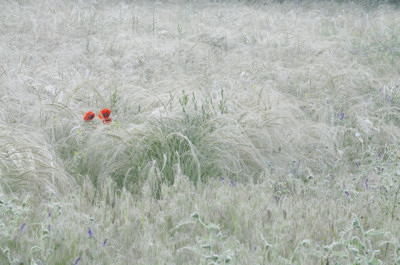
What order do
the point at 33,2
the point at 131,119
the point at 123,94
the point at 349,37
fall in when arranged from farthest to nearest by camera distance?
the point at 33,2 → the point at 349,37 → the point at 123,94 → the point at 131,119

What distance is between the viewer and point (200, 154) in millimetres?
2934

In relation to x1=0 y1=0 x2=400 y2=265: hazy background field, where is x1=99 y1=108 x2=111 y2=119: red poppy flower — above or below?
above

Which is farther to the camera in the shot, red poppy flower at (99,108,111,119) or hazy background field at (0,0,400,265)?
red poppy flower at (99,108,111,119)

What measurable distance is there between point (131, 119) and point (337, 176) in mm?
1750

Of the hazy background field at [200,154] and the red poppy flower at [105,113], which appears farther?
the red poppy flower at [105,113]

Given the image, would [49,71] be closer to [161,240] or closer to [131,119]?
[131,119]

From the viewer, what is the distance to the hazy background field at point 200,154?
6.05 feet

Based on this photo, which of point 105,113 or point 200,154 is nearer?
point 200,154

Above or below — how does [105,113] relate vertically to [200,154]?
above

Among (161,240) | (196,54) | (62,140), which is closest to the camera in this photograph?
(161,240)

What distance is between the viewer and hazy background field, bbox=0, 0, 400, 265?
1.84m

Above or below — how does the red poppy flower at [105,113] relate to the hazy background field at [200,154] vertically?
above

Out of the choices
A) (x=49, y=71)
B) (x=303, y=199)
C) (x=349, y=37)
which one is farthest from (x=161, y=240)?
(x=349, y=37)

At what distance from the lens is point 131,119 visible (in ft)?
11.9
